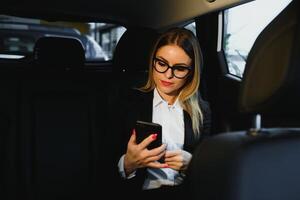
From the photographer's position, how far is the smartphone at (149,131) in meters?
1.41

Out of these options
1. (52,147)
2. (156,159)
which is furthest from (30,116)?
(156,159)

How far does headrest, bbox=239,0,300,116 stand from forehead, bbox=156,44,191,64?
0.57 m

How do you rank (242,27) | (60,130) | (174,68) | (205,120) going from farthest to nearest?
(242,27) < (60,130) < (205,120) < (174,68)

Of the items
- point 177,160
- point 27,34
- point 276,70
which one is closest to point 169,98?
point 177,160

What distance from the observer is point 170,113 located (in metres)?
1.63

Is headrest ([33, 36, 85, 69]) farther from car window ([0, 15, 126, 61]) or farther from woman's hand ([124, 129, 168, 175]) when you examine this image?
car window ([0, 15, 126, 61])

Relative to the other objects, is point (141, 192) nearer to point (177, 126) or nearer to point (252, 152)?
point (177, 126)

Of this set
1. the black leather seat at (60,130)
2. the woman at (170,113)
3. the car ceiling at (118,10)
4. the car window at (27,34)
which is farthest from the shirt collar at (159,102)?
the car window at (27,34)

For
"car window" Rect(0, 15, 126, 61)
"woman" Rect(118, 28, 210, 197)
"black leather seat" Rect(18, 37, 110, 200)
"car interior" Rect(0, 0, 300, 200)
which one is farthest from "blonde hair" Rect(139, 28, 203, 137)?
"car window" Rect(0, 15, 126, 61)

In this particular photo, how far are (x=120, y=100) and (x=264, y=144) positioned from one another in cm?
92

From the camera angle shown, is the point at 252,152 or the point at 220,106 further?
the point at 220,106

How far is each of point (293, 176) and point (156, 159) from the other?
1.68 ft

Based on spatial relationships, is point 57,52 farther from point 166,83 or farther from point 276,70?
point 276,70

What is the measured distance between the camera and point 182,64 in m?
1.56
